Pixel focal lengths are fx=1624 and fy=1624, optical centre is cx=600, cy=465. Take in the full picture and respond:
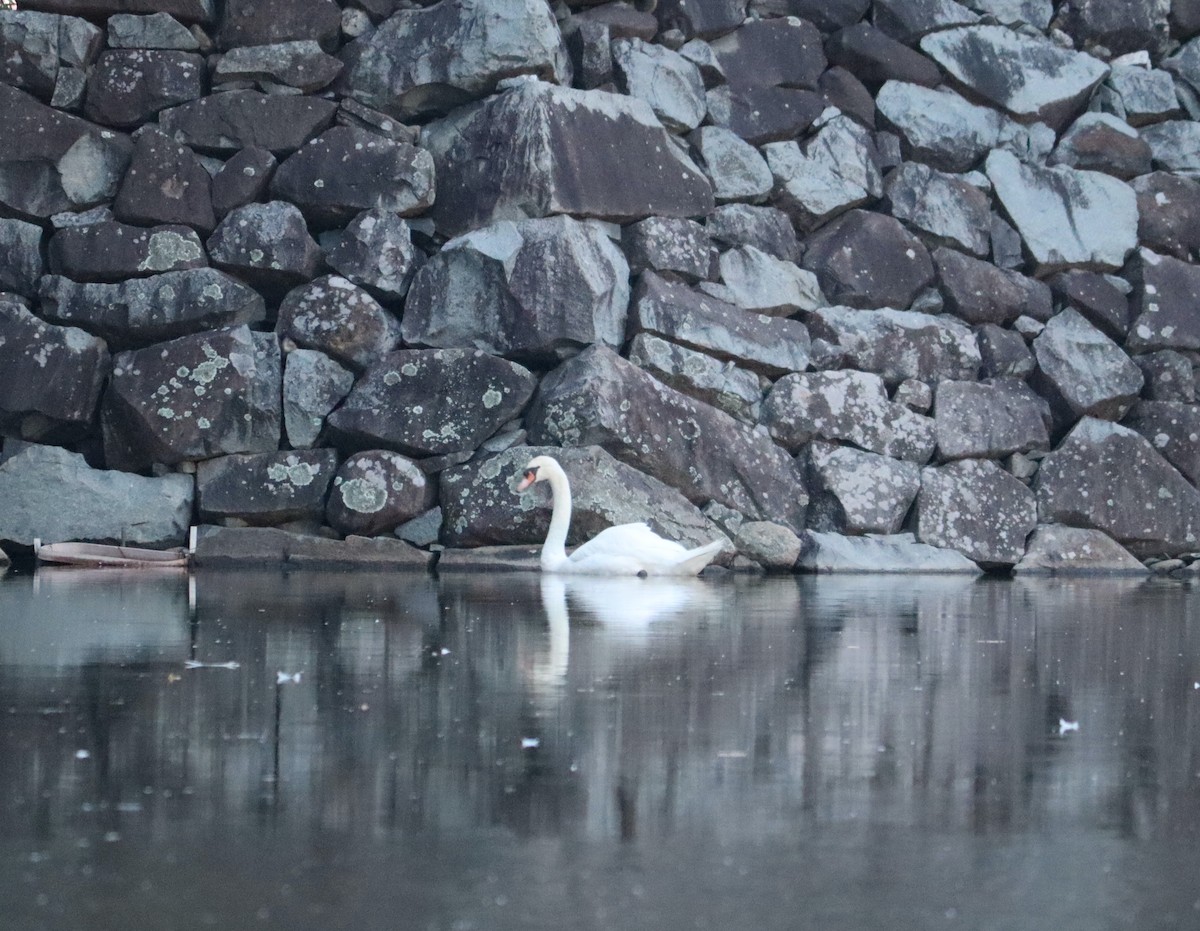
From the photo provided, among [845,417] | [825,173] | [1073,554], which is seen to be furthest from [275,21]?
[1073,554]

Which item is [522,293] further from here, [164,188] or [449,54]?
[164,188]

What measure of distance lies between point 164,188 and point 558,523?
478 cm

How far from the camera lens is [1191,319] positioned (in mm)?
15711

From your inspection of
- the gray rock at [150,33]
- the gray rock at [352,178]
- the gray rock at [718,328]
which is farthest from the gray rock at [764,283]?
the gray rock at [150,33]

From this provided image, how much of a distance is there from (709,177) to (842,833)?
41.1ft

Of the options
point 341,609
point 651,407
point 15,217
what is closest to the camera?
point 341,609

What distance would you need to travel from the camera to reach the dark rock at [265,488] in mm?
12547

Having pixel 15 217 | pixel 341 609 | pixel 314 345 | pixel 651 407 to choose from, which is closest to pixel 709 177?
pixel 651 407

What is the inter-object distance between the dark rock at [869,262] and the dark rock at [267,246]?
15.5ft

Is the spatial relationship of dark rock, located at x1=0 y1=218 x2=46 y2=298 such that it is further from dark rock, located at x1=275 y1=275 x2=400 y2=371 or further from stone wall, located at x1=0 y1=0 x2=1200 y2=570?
dark rock, located at x1=275 y1=275 x2=400 y2=371

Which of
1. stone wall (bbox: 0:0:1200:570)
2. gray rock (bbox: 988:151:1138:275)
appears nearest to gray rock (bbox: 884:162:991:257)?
stone wall (bbox: 0:0:1200:570)

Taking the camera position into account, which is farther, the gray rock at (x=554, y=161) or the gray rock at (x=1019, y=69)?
the gray rock at (x=1019, y=69)

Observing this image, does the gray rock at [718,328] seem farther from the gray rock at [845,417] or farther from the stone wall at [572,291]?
the gray rock at [845,417]

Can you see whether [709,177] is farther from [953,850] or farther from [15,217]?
[953,850]
